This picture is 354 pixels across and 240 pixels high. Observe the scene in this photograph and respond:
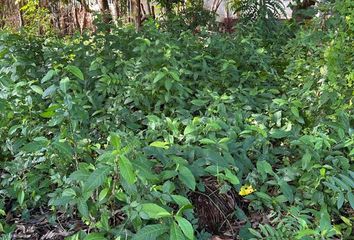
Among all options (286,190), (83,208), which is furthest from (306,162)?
(83,208)

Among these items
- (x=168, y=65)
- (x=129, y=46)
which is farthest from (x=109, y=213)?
(x=129, y=46)

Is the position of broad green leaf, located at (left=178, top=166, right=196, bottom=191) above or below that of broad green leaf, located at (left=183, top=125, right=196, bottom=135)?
below

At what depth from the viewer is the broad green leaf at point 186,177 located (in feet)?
5.24

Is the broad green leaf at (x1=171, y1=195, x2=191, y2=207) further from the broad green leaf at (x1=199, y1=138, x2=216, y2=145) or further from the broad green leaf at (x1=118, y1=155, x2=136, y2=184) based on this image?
the broad green leaf at (x1=199, y1=138, x2=216, y2=145)

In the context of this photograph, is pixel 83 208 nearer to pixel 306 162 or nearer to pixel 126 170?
pixel 126 170

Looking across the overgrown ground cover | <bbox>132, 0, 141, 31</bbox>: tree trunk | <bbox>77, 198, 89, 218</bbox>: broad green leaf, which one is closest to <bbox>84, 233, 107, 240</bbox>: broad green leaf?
the overgrown ground cover

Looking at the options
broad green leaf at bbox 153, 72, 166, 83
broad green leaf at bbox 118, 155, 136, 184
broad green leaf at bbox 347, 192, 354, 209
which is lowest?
broad green leaf at bbox 347, 192, 354, 209

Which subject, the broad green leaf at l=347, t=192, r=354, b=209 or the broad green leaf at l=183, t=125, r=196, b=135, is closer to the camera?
the broad green leaf at l=347, t=192, r=354, b=209

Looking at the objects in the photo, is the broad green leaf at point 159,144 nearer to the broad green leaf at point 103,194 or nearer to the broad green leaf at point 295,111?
the broad green leaf at point 103,194

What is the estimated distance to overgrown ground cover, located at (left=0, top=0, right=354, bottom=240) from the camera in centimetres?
153

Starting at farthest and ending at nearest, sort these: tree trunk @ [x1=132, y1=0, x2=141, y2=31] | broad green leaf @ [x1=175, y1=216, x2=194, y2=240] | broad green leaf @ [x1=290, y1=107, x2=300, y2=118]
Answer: tree trunk @ [x1=132, y1=0, x2=141, y2=31], broad green leaf @ [x1=290, y1=107, x2=300, y2=118], broad green leaf @ [x1=175, y1=216, x2=194, y2=240]

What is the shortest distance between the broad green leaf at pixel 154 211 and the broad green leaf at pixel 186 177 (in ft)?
0.77

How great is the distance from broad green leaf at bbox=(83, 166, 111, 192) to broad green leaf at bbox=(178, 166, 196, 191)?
1.09 ft

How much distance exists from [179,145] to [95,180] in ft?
1.98
